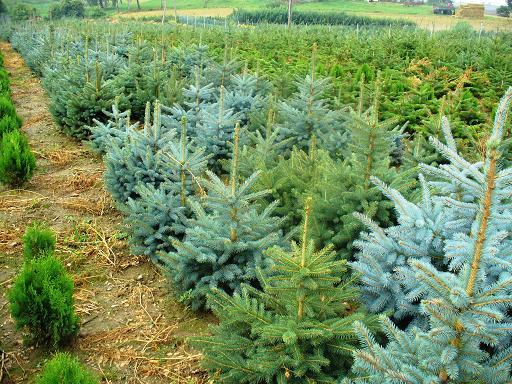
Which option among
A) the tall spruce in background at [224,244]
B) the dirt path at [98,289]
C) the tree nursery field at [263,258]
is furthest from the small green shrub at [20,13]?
the tall spruce in background at [224,244]

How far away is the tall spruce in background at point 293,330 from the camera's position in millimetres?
2730

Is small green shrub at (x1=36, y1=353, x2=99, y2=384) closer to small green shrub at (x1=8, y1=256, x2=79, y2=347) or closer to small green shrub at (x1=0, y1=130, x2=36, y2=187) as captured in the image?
small green shrub at (x1=8, y1=256, x2=79, y2=347)

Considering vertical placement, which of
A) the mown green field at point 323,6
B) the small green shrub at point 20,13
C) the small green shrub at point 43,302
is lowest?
the small green shrub at point 43,302

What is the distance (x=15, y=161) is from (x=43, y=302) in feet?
12.5

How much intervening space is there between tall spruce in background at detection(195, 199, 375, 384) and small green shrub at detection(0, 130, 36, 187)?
4.97 m

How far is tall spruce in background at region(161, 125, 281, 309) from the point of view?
3918mm

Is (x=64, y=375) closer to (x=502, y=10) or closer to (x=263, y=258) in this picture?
(x=263, y=258)

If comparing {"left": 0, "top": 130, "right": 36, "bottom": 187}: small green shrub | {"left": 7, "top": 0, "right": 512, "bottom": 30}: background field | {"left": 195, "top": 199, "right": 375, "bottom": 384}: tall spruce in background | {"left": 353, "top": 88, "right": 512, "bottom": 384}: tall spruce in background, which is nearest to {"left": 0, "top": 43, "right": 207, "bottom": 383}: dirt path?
{"left": 0, "top": 130, "right": 36, "bottom": 187}: small green shrub

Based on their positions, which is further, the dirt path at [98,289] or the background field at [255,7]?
the background field at [255,7]

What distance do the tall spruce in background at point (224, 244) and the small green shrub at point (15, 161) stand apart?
12.6 ft

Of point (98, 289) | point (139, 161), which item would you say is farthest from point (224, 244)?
point (139, 161)

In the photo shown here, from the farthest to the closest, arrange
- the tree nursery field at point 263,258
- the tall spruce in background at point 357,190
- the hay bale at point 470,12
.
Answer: the hay bale at point 470,12 → the tall spruce in background at point 357,190 → the tree nursery field at point 263,258

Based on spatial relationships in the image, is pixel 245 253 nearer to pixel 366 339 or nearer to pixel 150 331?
pixel 150 331

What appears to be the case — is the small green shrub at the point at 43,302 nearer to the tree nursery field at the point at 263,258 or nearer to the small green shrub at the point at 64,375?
the tree nursery field at the point at 263,258
